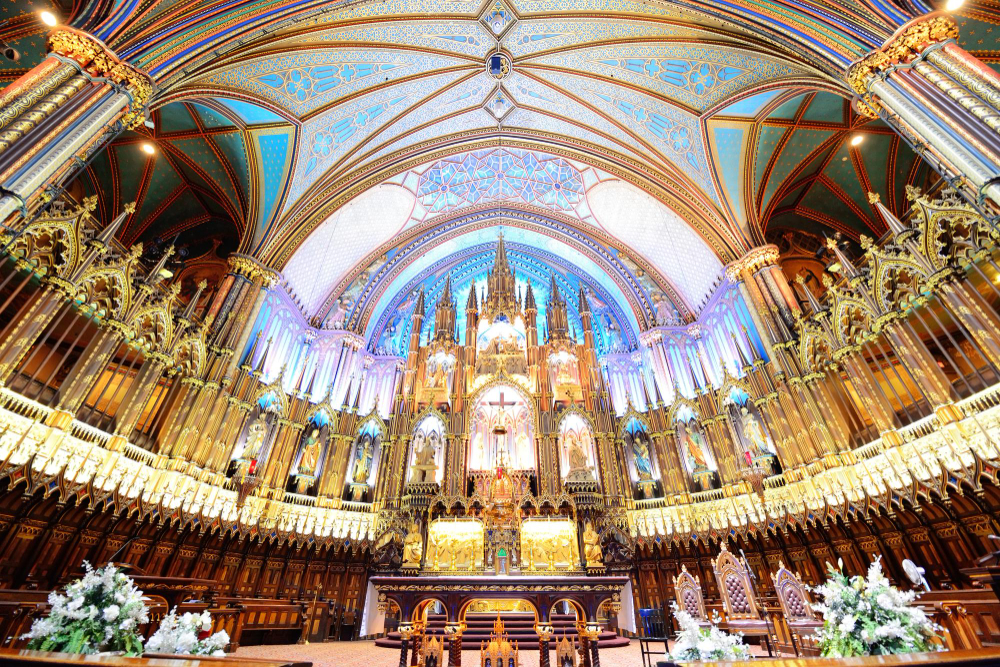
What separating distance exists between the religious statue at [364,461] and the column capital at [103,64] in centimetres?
1205

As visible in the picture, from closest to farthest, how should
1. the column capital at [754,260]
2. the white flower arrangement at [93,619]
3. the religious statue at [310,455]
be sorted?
the white flower arrangement at [93,619] < the column capital at [754,260] < the religious statue at [310,455]

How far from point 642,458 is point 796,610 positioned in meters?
8.50

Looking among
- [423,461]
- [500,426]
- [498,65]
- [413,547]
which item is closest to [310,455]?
[423,461]

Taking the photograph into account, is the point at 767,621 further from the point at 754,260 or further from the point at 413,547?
the point at 754,260

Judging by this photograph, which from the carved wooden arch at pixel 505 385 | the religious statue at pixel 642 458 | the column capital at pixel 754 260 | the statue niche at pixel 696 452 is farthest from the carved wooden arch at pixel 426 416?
the column capital at pixel 754 260

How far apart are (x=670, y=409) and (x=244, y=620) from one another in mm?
14745

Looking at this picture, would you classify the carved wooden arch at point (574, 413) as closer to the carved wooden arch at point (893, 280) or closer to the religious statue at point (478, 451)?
the religious statue at point (478, 451)

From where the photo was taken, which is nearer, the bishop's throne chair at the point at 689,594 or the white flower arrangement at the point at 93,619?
the white flower arrangement at the point at 93,619

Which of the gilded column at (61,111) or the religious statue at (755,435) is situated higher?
the gilded column at (61,111)

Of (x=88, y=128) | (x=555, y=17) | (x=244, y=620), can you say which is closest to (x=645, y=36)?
(x=555, y=17)

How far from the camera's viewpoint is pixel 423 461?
16.6 meters

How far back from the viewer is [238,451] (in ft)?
45.0

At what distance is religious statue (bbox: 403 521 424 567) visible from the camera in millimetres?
14524

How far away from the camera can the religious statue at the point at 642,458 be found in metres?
16.6
